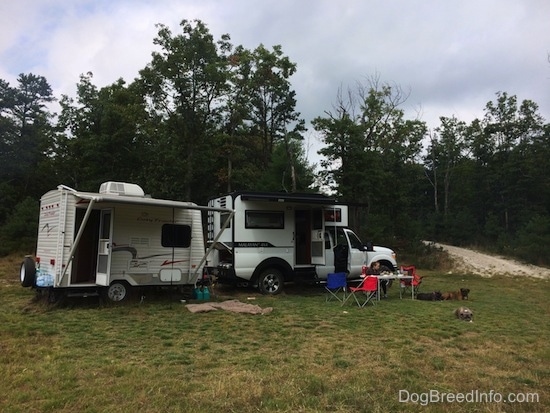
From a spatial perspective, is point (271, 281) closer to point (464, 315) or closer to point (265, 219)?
point (265, 219)

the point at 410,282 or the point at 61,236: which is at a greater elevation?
the point at 61,236

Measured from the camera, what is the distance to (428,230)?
35875 millimetres

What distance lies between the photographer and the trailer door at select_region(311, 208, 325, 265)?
12.1m

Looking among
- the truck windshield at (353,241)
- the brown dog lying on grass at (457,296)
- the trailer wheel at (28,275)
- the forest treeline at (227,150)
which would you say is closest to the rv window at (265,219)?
the truck windshield at (353,241)

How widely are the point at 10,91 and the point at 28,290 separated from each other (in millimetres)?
31019

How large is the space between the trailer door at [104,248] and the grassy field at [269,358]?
2.35ft

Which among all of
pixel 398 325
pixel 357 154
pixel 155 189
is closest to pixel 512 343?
pixel 398 325

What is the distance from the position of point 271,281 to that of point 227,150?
1728 centimetres

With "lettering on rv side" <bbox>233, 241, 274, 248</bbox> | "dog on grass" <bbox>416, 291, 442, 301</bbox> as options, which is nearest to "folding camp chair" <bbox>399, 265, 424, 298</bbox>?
"dog on grass" <bbox>416, 291, 442, 301</bbox>

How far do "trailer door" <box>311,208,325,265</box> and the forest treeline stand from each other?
1137cm

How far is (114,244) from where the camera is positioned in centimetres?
970

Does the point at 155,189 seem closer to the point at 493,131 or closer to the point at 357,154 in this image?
the point at 357,154

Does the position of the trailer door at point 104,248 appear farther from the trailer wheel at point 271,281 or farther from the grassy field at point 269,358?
the trailer wheel at point 271,281

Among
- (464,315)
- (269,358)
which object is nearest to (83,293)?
(269,358)
